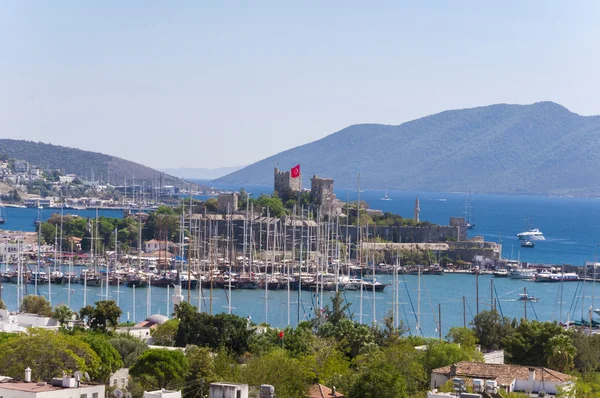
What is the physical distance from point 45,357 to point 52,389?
16.4ft

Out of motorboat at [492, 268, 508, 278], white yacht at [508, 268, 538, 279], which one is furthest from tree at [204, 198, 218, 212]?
white yacht at [508, 268, 538, 279]

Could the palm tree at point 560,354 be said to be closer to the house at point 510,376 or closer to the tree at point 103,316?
the house at point 510,376

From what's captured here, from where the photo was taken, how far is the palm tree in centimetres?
3450

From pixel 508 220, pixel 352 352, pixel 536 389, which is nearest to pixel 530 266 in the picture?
pixel 352 352

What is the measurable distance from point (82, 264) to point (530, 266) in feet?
118

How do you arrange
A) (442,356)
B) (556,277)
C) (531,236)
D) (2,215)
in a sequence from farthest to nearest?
(2,215) → (531,236) → (556,277) → (442,356)

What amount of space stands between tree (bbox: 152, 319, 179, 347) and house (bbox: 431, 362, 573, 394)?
453 inches

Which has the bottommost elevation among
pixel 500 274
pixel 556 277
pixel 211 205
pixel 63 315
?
pixel 63 315

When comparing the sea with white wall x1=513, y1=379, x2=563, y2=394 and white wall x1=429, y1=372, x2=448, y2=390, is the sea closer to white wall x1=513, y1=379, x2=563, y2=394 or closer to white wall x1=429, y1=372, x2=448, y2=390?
white wall x1=429, y1=372, x2=448, y2=390

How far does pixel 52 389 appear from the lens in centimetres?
2227

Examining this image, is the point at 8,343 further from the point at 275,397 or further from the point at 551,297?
the point at 551,297

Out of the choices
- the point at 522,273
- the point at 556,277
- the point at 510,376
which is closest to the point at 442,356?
the point at 510,376

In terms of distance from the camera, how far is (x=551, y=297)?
83.8m

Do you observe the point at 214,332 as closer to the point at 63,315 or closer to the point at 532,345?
the point at 63,315
